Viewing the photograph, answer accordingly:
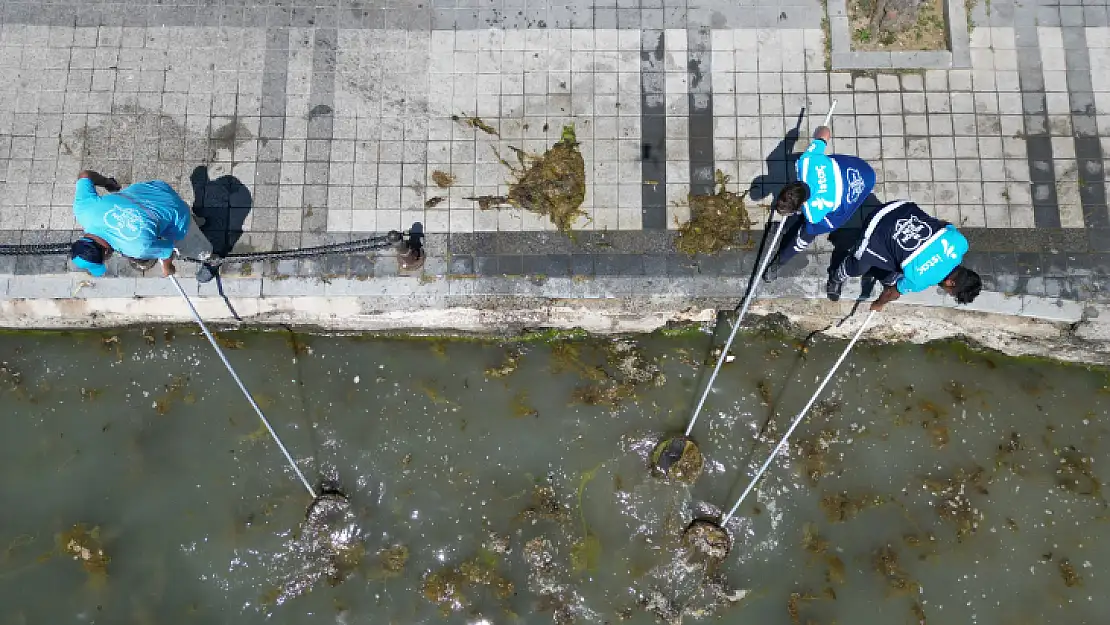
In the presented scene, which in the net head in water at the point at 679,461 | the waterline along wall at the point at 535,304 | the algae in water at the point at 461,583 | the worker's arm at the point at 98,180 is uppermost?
the worker's arm at the point at 98,180

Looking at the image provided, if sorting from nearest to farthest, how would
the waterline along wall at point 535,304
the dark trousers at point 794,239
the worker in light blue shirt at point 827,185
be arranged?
the worker in light blue shirt at point 827,185 → the dark trousers at point 794,239 → the waterline along wall at point 535,304

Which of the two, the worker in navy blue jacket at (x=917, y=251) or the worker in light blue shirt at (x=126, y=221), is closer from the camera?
the worker in navy blue jacket at (x=917, y=251)

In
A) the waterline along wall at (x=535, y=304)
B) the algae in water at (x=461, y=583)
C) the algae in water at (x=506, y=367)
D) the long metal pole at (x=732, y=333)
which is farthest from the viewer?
the algae in water at (x=506, y=367)

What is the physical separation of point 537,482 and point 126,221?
494cm

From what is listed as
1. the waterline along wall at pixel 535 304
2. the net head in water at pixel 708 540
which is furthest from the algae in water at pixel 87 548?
the net head in water at pixel 708 540

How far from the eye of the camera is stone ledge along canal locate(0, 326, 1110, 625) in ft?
25.0

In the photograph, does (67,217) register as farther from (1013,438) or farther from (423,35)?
(1013,438)

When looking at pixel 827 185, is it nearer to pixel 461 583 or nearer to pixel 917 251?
pixel 917 251

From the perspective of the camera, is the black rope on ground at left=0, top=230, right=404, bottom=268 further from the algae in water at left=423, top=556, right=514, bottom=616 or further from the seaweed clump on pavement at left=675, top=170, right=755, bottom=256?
the algae in water at left=423, top=556, right=514, bottom=616

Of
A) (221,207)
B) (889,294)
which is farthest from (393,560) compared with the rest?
(889,294)

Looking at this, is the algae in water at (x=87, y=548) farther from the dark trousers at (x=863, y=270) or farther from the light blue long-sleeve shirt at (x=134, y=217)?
the dark trousers at (x=863, y=270)

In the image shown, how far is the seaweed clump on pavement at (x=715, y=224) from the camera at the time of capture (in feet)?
25.9

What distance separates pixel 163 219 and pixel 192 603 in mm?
4315

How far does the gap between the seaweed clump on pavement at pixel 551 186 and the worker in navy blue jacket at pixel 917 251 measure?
10.4ft
